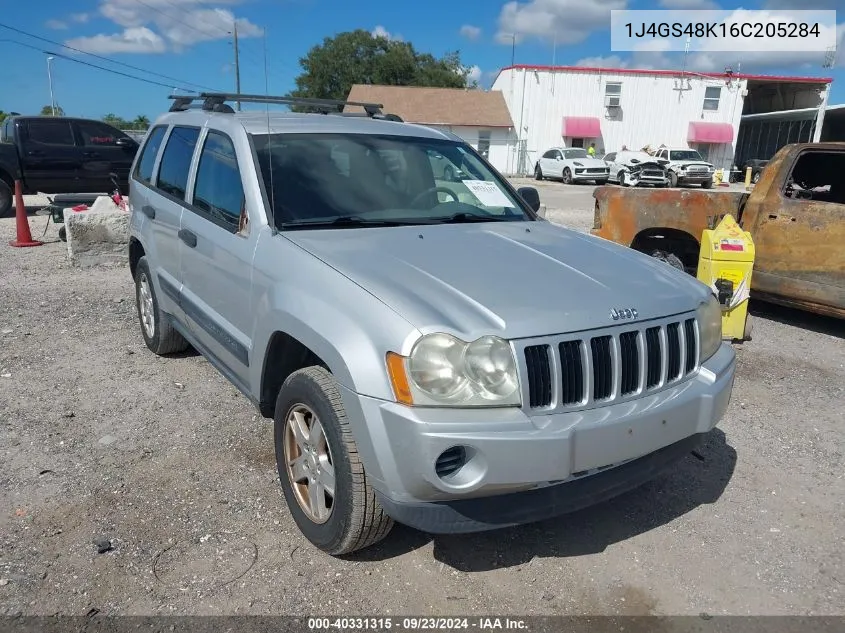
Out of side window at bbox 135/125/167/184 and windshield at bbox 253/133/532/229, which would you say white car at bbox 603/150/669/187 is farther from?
windshield at bbox 253/133/532/229

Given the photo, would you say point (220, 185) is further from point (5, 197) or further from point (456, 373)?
point (5, 197)

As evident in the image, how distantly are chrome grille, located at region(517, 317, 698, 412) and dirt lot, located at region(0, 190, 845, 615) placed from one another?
0.84 meters

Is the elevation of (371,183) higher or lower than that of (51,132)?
lower

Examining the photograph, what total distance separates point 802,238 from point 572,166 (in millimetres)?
25800

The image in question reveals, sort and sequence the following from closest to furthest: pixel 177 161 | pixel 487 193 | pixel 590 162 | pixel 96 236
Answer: pixel 487 193, pixel 177 161, pixel 96 236, pixel 590 162

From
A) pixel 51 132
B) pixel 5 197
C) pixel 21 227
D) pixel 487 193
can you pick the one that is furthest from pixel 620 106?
pixel 487 193

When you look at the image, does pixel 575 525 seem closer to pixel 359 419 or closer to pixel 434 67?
pixel 359 419

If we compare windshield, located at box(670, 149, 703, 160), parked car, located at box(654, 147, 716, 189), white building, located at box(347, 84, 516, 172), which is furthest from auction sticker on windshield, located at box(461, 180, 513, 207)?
white building, located at box(347, 84, 516, 172)

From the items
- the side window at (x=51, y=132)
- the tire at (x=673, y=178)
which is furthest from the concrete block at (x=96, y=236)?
the tire at (x=673, y=178)

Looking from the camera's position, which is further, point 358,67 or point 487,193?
point 358,67

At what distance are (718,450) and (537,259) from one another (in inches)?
72.4

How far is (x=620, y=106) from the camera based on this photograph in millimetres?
39656

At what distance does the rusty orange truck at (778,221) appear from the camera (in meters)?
6.05

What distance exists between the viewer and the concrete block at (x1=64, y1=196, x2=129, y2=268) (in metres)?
8.63
